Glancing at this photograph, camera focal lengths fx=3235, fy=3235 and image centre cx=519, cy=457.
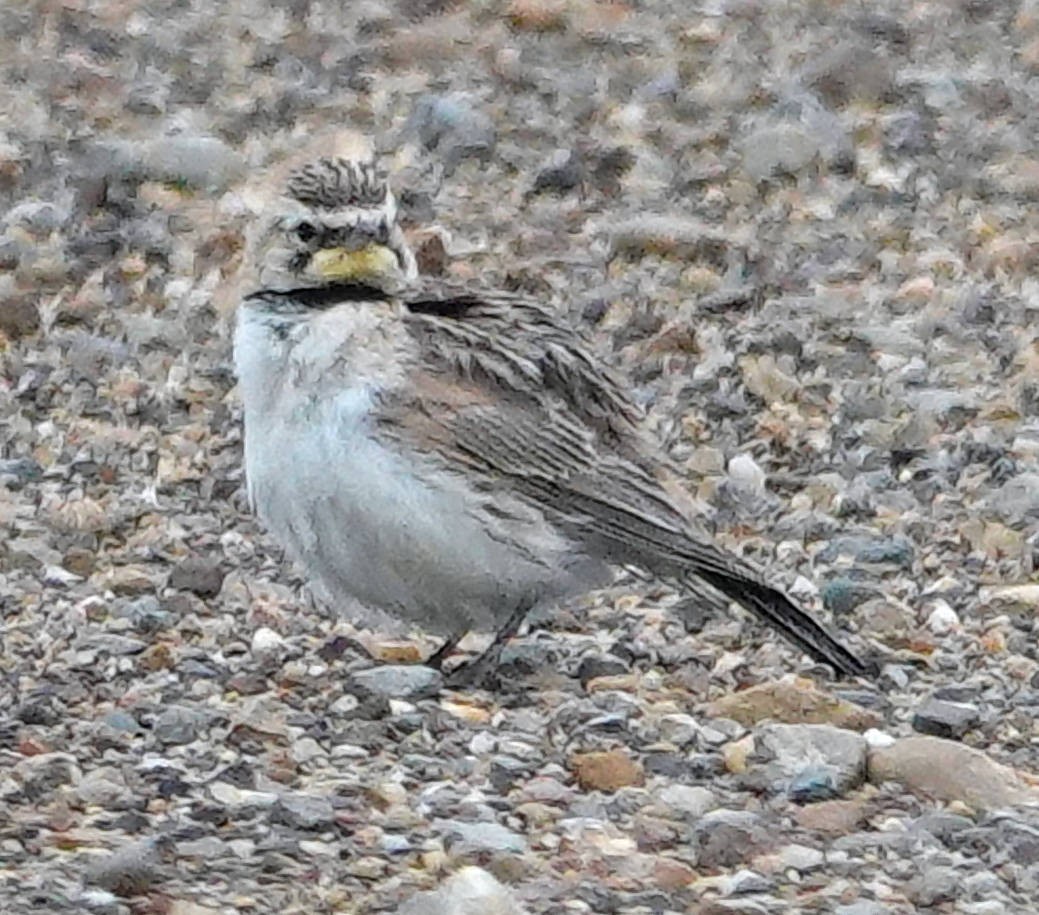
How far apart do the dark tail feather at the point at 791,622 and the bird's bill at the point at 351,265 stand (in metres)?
0.85

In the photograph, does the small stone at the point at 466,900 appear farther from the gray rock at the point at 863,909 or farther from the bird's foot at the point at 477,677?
the bird's foot at the point at 477,677

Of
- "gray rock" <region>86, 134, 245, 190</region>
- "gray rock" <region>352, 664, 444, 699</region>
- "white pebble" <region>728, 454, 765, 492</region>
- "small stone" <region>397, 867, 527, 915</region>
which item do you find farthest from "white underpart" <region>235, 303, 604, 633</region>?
"gray rock" <region>86, 134, 245, 190</region>

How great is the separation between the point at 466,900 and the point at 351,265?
1.74 metres

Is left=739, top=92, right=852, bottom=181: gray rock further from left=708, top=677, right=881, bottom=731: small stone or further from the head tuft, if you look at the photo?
left=708, top=677, right=881, bottom=731: small stone

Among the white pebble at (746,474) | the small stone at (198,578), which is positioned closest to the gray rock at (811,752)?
the small stone at (198,578)

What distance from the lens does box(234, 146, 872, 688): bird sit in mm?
5984

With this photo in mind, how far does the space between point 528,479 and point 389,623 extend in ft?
1.63

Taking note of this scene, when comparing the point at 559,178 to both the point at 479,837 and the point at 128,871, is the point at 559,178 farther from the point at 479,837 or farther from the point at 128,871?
the point at 128,871

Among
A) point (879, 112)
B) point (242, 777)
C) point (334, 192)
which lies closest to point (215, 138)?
point (879, 112)

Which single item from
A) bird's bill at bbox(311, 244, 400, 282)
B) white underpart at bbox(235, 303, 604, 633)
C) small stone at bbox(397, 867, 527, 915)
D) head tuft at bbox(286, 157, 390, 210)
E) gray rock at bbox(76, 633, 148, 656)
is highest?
head tuft at bbox(286, 157, 390, 210)

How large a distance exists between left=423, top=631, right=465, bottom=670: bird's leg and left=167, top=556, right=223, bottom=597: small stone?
54cm

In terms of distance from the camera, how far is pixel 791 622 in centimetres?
613

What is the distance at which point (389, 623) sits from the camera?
6430 millimetres

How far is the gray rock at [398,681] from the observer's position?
6129 millimetres
